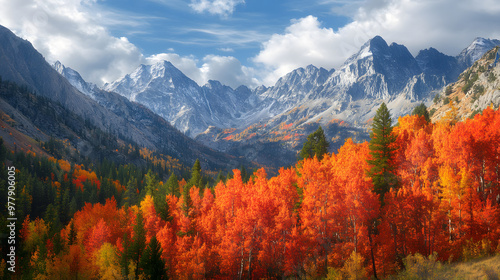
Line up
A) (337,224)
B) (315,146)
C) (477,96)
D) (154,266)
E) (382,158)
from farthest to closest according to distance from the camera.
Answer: (477,96) < (315,146) < (382,158) < (337,224) < (154,266)

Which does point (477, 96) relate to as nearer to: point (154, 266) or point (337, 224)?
point (337, 224)

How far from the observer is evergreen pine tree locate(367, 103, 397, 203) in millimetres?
42406

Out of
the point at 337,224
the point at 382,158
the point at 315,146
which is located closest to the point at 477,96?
the point at 315,146

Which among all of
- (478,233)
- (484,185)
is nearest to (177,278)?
(478,233)

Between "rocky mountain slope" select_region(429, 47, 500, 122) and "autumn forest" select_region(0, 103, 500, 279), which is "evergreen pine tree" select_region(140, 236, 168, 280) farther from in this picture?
"rocky mountain slope" select_region(429, 47, 500, 122)

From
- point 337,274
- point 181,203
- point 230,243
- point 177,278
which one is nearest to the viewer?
point 337,274

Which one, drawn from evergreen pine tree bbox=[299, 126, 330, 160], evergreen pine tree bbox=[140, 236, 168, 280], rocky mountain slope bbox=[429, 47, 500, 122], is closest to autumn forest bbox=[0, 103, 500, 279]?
evergreen pine tree bbox=[140, 236, 168, 280]

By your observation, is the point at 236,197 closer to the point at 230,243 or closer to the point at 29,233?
the point at 230,243

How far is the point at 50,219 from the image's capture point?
233 ft

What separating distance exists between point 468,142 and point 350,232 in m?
19.8

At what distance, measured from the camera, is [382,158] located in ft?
140

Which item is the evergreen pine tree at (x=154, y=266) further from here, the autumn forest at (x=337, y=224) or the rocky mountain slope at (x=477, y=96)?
the rocky mountain slope at (x=477, y=96)

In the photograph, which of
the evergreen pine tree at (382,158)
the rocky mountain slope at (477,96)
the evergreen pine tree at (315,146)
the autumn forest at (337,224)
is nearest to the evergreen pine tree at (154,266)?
the autumn forest at (337,224)

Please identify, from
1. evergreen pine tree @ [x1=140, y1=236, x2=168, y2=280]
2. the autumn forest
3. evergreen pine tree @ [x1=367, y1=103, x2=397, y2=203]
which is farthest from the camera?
evergreen pine tree @ [x1=367, y1=103, x2=397, y2=203]
